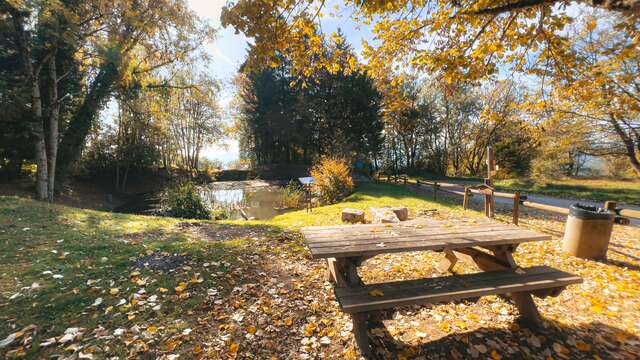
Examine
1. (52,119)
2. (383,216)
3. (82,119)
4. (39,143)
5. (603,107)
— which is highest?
(603,107)

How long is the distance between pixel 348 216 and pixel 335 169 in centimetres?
556

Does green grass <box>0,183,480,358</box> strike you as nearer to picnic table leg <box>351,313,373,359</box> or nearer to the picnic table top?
the picnic table top

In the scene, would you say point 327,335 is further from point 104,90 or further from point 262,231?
point 104,90

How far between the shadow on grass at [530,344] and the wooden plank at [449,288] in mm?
510

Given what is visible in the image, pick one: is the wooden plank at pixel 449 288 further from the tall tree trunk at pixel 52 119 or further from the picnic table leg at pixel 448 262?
the tall tree trunk at pixel 52 119

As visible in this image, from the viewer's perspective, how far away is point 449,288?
2291 mm

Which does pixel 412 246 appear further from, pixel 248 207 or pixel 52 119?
pixel 52 119

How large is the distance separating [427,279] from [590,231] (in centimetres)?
376

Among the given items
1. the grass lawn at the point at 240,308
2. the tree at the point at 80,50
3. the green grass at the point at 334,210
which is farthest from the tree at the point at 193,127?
the grass lawn at the point at 240,308

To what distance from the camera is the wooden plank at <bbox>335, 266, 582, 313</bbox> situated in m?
2.12

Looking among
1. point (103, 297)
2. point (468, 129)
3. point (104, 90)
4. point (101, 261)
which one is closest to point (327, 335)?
point (103, 297)

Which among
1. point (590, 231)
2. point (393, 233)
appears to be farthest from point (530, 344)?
point (590, 231)

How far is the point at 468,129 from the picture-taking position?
24344 millimetres

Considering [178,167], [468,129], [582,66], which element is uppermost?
[468,129]
